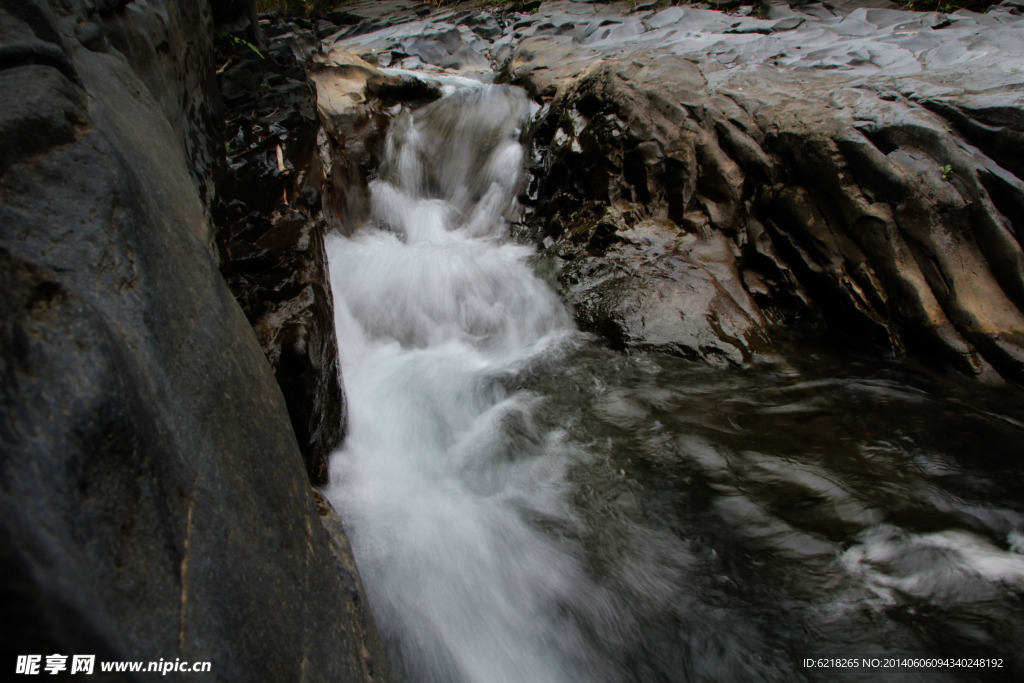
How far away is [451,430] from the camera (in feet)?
12.7

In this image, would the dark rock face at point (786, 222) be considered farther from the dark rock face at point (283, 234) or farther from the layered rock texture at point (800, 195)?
the dark rock face at point (283, 234)

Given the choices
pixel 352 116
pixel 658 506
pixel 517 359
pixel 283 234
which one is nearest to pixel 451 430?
pixel 517 359

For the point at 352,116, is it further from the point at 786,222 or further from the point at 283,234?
the point at 786,222

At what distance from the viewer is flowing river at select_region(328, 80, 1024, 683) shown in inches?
95.7

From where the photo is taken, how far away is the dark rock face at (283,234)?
290 centimetres

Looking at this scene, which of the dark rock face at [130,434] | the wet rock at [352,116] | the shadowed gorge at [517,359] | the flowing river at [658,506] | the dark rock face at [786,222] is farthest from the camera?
the wet rock at [352,116]

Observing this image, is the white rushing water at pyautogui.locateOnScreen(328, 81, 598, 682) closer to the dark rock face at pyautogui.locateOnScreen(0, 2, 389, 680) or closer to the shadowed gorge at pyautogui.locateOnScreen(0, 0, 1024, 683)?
the shadowed gorge at pyautogui.locateOnScreen(0, 0, 1024, 683)

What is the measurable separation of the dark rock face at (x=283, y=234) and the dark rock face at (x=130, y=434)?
0.89m

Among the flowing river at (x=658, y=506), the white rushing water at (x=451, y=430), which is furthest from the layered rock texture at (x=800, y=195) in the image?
the white rushing water at (x=451, y=430)

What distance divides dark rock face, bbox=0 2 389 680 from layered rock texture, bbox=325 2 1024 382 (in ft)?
11.6

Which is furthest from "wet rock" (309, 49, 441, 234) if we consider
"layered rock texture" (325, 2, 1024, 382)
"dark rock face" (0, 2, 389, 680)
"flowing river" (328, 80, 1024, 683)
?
"dark rock face" (0, 2, 389, 680)

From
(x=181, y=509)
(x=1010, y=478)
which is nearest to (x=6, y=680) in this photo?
(x=181, y=509)

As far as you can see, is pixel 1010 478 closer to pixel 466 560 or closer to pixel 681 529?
pixel 681 529

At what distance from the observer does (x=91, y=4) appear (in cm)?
268
